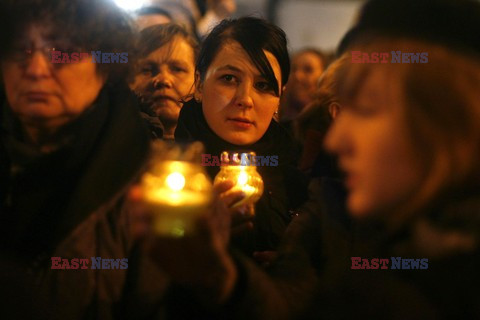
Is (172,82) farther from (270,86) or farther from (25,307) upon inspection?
(25,307)

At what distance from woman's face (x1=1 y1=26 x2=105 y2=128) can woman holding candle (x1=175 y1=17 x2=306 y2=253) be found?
0.75 m

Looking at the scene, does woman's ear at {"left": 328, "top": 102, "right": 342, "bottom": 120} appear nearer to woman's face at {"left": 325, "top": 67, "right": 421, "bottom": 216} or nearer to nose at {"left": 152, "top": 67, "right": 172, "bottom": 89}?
nose at {"left": 152, "top": 67, "right": 172, "bottom": 89}

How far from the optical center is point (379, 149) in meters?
1.46

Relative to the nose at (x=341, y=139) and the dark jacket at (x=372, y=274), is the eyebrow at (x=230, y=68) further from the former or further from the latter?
the nose at (x=341, y=139)

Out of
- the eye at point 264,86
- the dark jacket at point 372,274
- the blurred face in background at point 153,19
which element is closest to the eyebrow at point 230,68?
the eye at point 264,86

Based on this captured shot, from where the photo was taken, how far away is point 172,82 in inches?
126

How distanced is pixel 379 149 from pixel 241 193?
0.72 m

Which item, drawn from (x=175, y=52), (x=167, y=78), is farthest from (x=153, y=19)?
(x=167, y=78)

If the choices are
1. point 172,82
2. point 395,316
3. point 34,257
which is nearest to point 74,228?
point 34,257

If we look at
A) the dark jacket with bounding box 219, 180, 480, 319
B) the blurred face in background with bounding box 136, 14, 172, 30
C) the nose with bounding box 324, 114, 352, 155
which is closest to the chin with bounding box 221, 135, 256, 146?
the dark jacket with bounding box 219, 180, 480, 319

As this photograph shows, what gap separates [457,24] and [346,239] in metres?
0.84

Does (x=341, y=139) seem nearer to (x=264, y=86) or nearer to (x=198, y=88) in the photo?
(x=264, y=86)

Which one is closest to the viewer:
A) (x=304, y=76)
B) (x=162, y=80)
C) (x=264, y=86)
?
(x=264, y=86)

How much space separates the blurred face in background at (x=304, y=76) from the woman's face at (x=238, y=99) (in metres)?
2.67
